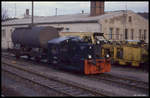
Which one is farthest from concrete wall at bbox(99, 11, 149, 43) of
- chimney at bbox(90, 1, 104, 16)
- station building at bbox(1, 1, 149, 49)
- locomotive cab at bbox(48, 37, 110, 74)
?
locomotive cab at bbox(48, 37, 110, 74)

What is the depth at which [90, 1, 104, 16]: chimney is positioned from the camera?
89.6 feet

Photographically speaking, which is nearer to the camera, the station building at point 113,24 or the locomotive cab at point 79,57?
the locomotive cab at point 79,57

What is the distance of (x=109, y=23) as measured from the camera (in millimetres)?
24969

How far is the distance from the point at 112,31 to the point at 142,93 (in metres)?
15.9

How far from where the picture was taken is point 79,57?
14219 millimetres

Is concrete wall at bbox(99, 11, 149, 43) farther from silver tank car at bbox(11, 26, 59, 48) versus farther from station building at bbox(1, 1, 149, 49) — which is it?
silver tank car at bbox(11, 26, 59, 48)

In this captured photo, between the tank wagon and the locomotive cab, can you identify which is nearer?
the locomotive cab

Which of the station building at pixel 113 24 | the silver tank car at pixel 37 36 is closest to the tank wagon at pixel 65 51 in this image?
the silver tank car at pixel 37 36

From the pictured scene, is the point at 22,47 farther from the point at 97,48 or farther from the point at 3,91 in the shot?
the point at 3,91

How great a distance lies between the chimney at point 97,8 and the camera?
2732cm

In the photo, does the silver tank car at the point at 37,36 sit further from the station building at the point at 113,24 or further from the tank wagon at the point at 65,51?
the station building at the point at 113,24

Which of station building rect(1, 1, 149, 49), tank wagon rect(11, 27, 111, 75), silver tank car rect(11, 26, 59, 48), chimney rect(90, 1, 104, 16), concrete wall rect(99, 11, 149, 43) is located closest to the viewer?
tank wagon rect(11, 27, 111, 75)

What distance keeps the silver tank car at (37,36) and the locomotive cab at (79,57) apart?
2873 mm

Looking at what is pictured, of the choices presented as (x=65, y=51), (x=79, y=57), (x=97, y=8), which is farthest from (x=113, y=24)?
(x=79, y=57)
